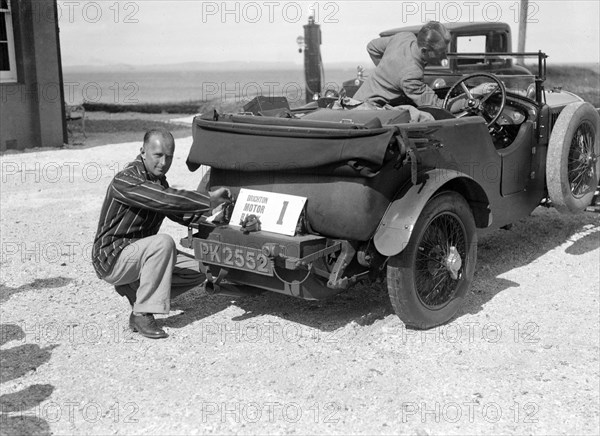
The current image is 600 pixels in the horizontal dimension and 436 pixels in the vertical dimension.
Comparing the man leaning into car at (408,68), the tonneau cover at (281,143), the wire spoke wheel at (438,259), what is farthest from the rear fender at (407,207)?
the man leaning into car at (408,68)

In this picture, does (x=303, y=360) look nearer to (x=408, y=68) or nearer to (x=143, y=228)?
(x=143, y=228)

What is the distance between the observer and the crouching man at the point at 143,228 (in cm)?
434

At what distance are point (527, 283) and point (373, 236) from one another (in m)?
1.91

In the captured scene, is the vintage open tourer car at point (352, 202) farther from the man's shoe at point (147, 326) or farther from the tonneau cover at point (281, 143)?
the man's shoe at point (147, 326)

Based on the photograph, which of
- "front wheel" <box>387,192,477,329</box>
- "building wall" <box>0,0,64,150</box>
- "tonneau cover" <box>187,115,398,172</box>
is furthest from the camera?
"building wall" <box>0,0,64,150</box>

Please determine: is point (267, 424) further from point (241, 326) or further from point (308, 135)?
point (308, 135)

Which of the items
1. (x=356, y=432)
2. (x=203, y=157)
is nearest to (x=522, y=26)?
(x=203, y=157)

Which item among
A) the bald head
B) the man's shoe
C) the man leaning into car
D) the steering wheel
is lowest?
the man's shoe

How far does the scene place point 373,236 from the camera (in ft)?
13.7

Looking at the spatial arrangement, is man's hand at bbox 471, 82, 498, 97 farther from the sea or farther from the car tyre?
the sea

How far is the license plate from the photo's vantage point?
4086 mm

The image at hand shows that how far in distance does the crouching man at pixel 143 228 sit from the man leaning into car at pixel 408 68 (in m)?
1.63

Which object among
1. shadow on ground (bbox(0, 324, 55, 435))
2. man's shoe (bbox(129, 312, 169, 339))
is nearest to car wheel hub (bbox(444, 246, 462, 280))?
man's shoe (bbox(129, 312, 169, 339))

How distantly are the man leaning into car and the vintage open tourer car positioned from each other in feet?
1.11
